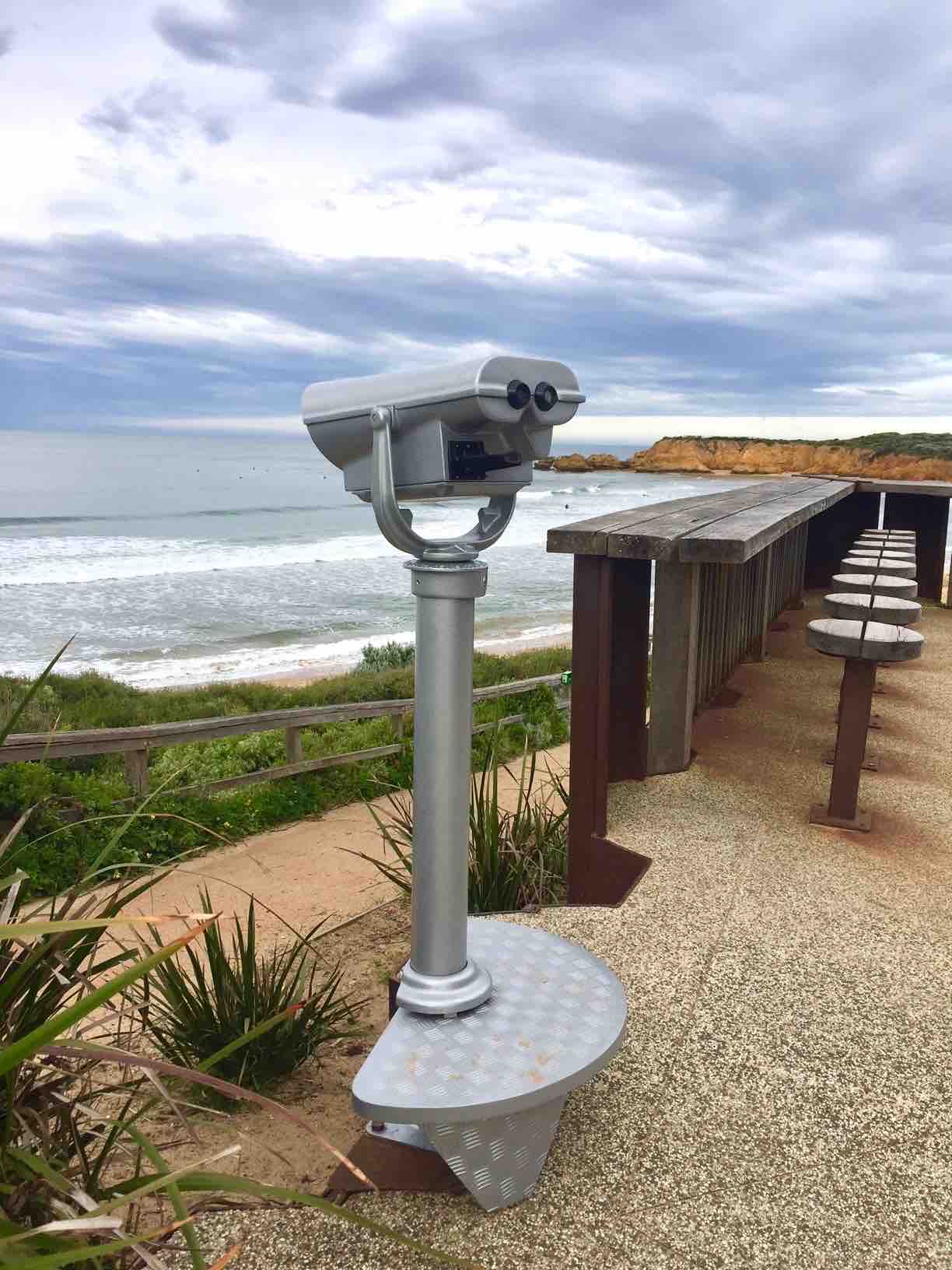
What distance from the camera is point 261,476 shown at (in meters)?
84.4

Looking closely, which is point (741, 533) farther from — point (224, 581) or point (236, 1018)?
point (224, 581)

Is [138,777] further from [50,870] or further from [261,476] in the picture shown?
[261,476]

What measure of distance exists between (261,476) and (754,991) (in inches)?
3370

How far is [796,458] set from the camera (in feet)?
247

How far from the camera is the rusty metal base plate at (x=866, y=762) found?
426cm

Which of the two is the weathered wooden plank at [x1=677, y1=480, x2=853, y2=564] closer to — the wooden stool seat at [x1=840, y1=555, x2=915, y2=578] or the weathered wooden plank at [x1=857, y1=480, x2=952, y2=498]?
the wooden stool seat at [x1=840, y1=555, x2=915, y2=578]

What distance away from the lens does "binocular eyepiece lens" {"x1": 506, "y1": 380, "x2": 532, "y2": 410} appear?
4.86 feet

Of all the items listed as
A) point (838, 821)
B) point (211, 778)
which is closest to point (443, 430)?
point (838, 821)

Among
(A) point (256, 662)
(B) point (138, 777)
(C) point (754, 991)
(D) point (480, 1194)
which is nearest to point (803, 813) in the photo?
(C) point (754, 991)

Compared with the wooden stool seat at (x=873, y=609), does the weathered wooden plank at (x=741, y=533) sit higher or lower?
higher

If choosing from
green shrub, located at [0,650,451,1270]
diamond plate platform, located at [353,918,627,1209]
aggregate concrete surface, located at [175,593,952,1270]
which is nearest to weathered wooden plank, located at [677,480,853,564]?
aggregate concrete surface, located at [175,593,952,1270]

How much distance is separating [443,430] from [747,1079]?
59.9 inches

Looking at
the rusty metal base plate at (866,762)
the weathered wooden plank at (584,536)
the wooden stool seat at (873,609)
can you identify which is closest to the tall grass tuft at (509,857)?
the weathered wooden plank at (584,536)

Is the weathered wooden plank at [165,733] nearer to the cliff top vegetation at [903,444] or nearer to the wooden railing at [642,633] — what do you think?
the wooden railing at [642,633]
